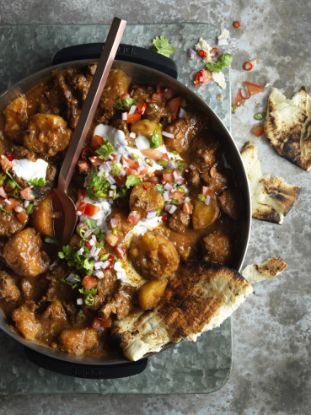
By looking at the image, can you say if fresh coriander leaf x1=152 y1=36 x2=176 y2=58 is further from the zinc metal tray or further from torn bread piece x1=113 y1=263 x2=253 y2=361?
torn bread piece x1=113 y1=263 x2=253 y2=361

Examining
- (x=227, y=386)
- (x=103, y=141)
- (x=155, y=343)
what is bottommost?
(x=227, y=386)

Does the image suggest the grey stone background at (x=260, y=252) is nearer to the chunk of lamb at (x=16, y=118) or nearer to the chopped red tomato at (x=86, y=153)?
the chunk of lamb at (x=16, y=118)

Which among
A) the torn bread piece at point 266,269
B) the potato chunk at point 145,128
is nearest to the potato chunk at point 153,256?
the potato chunk at point 145,128

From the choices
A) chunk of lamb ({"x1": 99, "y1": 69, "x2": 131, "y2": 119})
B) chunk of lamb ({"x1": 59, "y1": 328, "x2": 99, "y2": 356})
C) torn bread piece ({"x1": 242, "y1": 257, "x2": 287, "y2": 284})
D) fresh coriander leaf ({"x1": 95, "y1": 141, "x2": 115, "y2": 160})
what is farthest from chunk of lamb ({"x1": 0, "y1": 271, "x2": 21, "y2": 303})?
torn bread piece ({"x1": 242, "y1": 257, "x2": 287, "y2": 284})

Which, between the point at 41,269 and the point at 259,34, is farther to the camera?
the point at 259,34

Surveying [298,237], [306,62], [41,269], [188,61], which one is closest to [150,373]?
[41,269]

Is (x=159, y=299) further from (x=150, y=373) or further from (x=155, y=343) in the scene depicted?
(x=150, y=373)

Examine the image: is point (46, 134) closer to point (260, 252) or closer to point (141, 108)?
point (141, 108)
